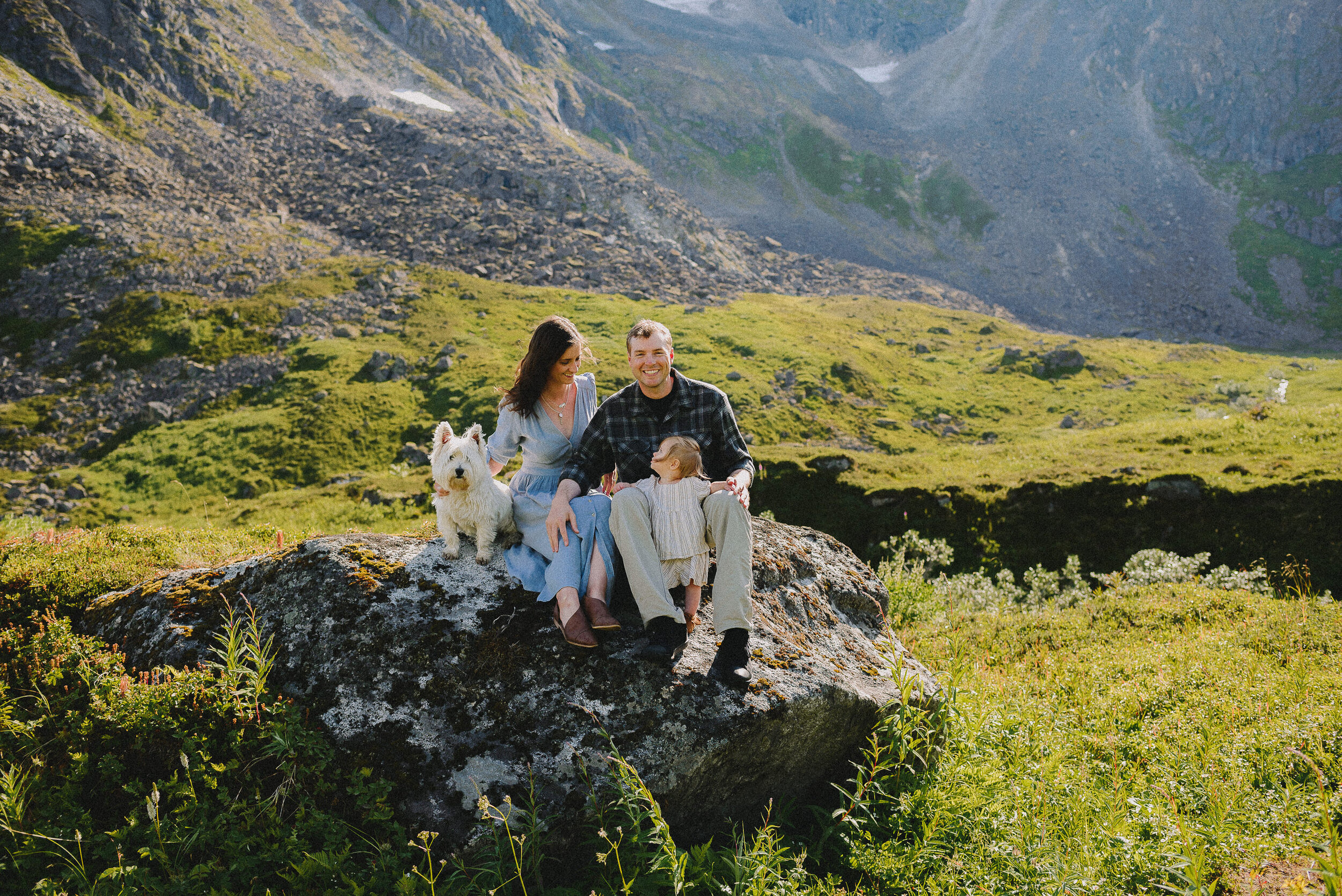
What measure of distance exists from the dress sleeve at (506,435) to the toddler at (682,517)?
1.90 m

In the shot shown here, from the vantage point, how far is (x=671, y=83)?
164m

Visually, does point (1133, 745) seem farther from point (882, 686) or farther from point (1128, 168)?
point (1128, 168)

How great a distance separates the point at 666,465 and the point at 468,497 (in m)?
2.16

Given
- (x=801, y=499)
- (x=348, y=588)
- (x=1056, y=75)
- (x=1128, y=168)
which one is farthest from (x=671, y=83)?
(x=348, y=588)

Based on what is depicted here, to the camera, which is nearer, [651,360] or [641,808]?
[641,808]

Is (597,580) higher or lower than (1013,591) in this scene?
higher

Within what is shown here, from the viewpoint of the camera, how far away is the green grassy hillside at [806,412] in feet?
70.9

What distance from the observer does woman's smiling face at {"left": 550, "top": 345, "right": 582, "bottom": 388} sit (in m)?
7.20

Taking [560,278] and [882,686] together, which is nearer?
[882,686]

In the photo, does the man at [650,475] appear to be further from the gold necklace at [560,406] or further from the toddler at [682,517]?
the gold necklace at [560,406]

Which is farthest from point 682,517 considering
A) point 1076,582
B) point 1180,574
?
point 1180,574

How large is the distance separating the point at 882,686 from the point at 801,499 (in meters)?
17.1

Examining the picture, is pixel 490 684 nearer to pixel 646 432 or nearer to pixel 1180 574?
pixel 646 432

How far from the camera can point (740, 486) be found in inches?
247
